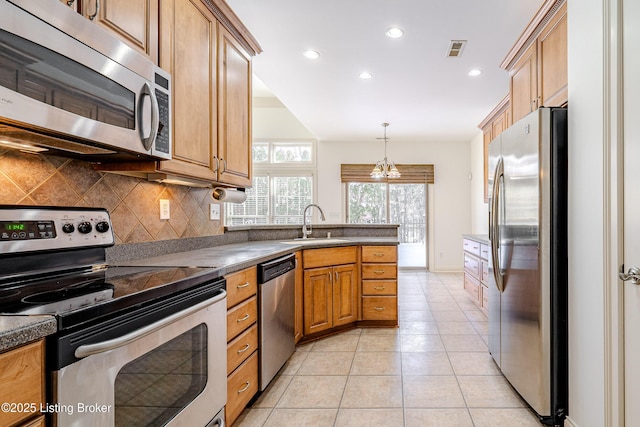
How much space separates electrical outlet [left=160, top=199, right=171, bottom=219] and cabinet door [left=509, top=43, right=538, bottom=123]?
101 inches

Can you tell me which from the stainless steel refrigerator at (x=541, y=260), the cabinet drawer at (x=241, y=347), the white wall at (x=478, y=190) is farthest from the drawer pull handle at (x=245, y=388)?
the white wall at (x=478, y=190)

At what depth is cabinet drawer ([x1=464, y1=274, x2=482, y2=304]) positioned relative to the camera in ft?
13.5

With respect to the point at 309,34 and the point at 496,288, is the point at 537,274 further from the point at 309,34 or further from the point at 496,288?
the point at 309,34

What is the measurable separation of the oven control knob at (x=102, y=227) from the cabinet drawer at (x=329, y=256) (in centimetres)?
161

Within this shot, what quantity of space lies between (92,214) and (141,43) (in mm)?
801

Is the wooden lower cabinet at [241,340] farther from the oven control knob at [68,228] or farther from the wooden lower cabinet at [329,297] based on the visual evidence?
the wooden lower cabinet at [329,297]

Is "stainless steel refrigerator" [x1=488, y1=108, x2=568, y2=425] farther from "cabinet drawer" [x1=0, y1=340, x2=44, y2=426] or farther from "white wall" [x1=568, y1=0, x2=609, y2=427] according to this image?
"cabinet drawer" [x1=0, y1=340, x2=44, y2=426]

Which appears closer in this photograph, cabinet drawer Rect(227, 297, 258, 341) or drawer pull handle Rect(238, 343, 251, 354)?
cabinet drawer Rect(227, 297, 258, 341)

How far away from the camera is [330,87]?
13.5 ft

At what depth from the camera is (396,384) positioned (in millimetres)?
2311

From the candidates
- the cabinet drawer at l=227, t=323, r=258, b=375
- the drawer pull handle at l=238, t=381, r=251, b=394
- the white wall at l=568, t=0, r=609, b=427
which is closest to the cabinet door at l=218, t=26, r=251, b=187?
the cabinet drawer at l=227, t=323, r=258, b=375

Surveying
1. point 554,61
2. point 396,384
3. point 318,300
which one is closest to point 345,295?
point 318,300

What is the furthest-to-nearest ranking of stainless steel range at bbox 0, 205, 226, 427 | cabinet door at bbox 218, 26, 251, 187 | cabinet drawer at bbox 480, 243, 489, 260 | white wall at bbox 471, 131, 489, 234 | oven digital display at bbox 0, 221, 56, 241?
1. white wall at bbox 471, 131, 489, 234
2. cabinet drawer at bbox 480, 243, 489, 260
3. cabinet door at bbox 218, 26, 251, 187
4. oven digital display at bbox 0, 221, 56, 241
5. stainless steel range at bbox 0, 205, 226, 427

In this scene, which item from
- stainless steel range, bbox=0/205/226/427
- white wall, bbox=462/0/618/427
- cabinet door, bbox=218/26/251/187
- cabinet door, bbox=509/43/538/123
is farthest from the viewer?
cabinet door, bbox=509/43/538/123
